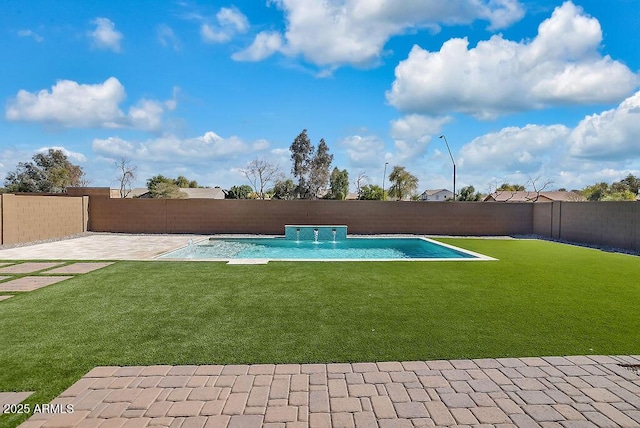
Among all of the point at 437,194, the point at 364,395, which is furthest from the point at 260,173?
the point at 437,194

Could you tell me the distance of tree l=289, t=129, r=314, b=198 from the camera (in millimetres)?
38062

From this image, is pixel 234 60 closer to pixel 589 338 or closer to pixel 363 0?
pixel 363 0

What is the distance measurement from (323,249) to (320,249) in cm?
11

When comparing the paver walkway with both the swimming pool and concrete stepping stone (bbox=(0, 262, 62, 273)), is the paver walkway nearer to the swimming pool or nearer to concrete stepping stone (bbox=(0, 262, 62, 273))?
concrete stepping stone (bbox=(0, 262, 62, 273))

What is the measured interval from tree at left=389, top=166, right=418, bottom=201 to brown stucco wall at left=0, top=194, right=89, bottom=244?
41872 millimetres

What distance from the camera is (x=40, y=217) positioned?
12531 mm

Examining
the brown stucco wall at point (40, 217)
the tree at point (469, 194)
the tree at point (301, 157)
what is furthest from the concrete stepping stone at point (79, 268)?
the tree at point (469, 194)

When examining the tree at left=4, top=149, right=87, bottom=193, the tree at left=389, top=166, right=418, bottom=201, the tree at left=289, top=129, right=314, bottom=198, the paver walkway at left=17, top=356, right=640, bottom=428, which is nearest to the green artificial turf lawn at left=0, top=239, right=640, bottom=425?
the paver walkway at left=17, top=356, right=640, bottom=428

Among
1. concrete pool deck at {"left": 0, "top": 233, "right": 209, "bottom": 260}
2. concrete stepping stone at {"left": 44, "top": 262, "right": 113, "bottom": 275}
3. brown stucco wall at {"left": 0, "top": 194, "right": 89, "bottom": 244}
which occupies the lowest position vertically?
concrete pool deck at {"left": 0, "top": 233, "right": 209, "bottom": 260}

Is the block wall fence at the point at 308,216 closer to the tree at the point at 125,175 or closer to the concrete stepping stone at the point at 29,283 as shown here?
the concrete stepping stone at the point at 29,283

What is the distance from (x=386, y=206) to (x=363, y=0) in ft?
29.4

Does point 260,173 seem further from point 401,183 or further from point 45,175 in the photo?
point 401,183

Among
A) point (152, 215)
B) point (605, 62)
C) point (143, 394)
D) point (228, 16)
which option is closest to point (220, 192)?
point (152, 215)

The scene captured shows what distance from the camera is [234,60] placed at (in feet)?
42.3
